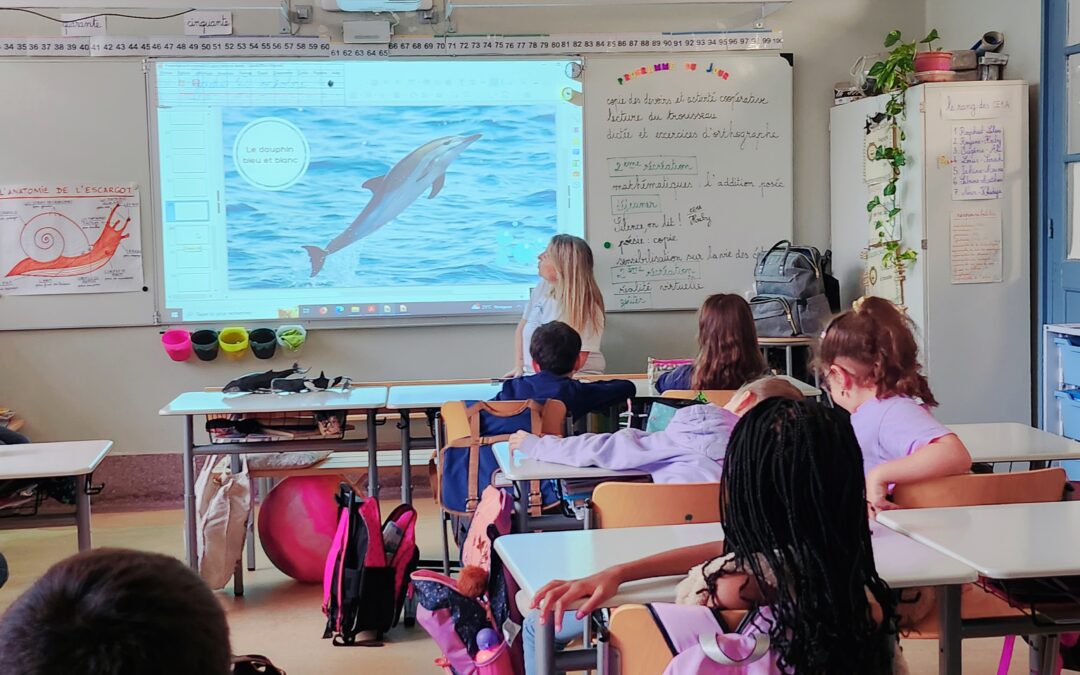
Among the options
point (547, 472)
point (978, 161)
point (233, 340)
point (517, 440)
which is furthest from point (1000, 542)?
point (233, 340)

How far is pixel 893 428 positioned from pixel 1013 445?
28.3 inches

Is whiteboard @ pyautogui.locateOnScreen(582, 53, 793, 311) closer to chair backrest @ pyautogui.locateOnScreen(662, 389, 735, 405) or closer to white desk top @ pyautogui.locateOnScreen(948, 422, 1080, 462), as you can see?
chair backrest @ pyautogui.locateOnScreen(662, 389, 735, 405)

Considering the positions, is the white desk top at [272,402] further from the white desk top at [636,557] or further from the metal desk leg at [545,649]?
the metal desk leg at [545,649]

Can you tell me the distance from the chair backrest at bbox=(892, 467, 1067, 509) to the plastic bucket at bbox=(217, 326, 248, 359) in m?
3.90

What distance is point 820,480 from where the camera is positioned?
1.56 meters

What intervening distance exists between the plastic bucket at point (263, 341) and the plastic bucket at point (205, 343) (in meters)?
0.17

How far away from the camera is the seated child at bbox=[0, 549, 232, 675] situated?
795 millimetres

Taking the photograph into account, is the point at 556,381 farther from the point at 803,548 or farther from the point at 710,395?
the point at 803,548

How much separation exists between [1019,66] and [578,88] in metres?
2.07

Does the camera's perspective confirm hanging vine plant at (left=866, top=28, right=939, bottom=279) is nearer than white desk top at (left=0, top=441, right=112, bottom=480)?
No

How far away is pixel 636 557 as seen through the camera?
2.03 m

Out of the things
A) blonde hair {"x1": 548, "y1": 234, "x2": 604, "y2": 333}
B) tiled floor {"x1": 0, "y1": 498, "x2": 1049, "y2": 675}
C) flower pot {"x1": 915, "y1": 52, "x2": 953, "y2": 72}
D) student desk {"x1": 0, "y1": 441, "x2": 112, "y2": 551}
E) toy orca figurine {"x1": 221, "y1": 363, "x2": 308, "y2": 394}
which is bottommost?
tiled floor {"x1": 0, "y1": 498, "x2": 1049, "y2": 675}

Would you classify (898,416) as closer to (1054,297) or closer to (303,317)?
(1054,297)

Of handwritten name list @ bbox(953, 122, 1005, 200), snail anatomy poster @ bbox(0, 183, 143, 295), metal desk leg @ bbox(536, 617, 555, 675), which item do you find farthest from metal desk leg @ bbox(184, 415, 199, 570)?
handwritten name list @ bbox(953, 122, 1005, 200)
